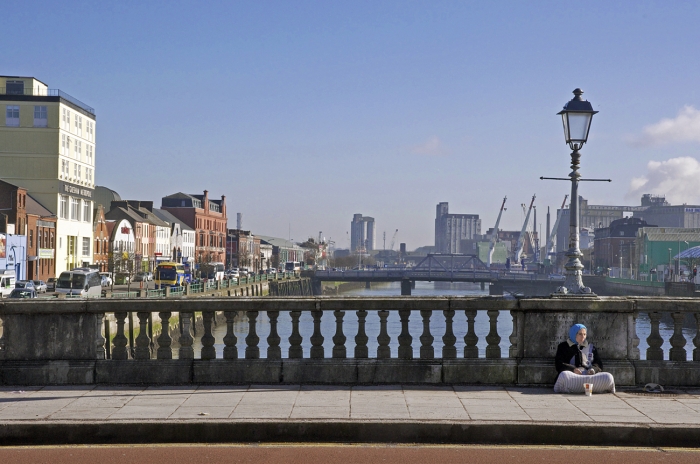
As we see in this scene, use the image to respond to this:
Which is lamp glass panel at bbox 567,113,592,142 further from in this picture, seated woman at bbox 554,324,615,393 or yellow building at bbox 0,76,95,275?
yellow building at bbox 0,76,95,275

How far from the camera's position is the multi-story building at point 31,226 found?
223 feet

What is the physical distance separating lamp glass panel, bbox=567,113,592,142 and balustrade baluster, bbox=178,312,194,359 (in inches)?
228

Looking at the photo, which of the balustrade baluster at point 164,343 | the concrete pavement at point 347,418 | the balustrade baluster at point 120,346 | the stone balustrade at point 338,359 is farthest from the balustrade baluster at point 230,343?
the balustrade baluster at point 120,346

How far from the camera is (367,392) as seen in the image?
10297 millimetres

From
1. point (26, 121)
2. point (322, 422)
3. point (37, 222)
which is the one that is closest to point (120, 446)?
point (322, 422)

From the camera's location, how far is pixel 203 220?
141 metres

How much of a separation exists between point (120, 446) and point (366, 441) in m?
2.42

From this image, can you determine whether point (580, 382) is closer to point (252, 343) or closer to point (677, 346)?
point (677, 346)

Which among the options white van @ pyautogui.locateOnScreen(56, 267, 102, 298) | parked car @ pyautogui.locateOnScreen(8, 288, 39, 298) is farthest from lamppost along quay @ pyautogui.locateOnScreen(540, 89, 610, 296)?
white van @ pyautogui.locateOnScreen(56, 267, 102, 298)

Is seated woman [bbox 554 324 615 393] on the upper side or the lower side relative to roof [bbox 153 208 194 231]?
lower

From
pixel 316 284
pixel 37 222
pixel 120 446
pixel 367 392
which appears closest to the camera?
pixel 120 446

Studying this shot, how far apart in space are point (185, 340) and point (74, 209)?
244ft

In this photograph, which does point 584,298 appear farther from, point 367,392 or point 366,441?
point 366,441

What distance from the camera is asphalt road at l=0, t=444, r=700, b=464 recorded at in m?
7.80
